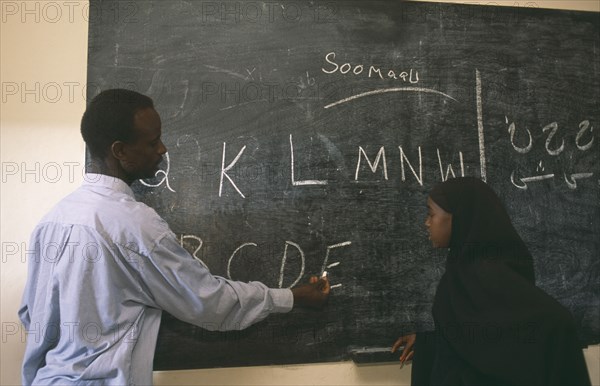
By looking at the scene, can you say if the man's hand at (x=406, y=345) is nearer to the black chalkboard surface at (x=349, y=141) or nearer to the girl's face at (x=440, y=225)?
the black chalkboard surface at (x=349, y=141)

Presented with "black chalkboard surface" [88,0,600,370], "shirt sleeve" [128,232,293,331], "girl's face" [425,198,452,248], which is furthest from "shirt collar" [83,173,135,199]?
"girl's face" [425,198,452,248]

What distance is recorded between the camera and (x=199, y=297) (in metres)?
1.62

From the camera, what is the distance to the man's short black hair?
1.58 meters

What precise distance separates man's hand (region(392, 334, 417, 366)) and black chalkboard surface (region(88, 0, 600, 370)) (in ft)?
0.15

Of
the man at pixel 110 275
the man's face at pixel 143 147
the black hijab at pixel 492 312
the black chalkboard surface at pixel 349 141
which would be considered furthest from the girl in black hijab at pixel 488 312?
the man's face at pixel 143 147

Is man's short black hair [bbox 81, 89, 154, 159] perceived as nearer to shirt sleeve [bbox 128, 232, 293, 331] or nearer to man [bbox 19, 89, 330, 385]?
man [bbox 19, 89, 330, 385]

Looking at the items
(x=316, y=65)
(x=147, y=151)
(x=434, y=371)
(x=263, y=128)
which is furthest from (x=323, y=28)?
(x=434, y=371)

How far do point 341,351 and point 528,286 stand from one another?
77 cm

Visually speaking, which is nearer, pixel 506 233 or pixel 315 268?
pixel 506 233

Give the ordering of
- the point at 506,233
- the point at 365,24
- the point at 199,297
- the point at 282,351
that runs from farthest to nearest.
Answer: the point at 365,24
the point at 282,351
the point at 506,233
the point at 199,297

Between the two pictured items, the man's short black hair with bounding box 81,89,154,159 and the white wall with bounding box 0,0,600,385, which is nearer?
the man's short black hair with bounding box 81,89,154,159

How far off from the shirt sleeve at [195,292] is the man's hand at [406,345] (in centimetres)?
56

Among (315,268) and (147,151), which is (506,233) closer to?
(315,268)

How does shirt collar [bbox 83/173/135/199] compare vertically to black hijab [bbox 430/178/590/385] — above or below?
above
